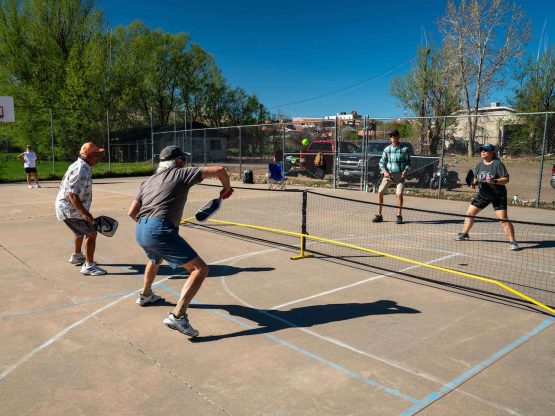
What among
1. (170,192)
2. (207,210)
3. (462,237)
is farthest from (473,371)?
(462,237)

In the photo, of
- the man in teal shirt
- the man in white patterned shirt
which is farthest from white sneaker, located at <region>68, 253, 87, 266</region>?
the man in teal shirt

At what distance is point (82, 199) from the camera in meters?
5.97

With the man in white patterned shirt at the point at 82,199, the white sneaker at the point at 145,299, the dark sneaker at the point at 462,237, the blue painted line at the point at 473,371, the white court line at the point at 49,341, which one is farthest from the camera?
the dark sneaker at the point at 462,237

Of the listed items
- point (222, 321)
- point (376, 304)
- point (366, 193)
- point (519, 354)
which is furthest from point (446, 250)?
point (366, 193)

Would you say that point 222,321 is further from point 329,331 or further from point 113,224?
point 113,224

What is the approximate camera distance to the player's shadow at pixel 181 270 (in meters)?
6.23

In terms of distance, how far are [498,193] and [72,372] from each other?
7156 mm

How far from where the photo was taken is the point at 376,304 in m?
5.12

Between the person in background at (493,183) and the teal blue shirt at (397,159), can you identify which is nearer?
the person in background at (493,183)

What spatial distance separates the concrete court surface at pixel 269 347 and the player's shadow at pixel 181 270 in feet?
0.14

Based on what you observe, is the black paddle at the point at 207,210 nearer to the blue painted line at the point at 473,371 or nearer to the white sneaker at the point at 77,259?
the blue painted line at the point at 473,371

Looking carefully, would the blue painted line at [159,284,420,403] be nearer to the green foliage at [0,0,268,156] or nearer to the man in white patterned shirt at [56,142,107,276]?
the man in white patterned shirt at [56,142,107,276]

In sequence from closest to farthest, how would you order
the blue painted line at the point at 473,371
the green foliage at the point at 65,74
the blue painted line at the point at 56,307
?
→ the blue painted line at the point at 473,371 → the blue painted line at the point at 56,307 → the green foliage at the point at 65,74

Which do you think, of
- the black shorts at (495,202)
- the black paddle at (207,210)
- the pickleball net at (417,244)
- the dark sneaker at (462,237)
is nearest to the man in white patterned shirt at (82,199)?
the black paddle at (207,210)
